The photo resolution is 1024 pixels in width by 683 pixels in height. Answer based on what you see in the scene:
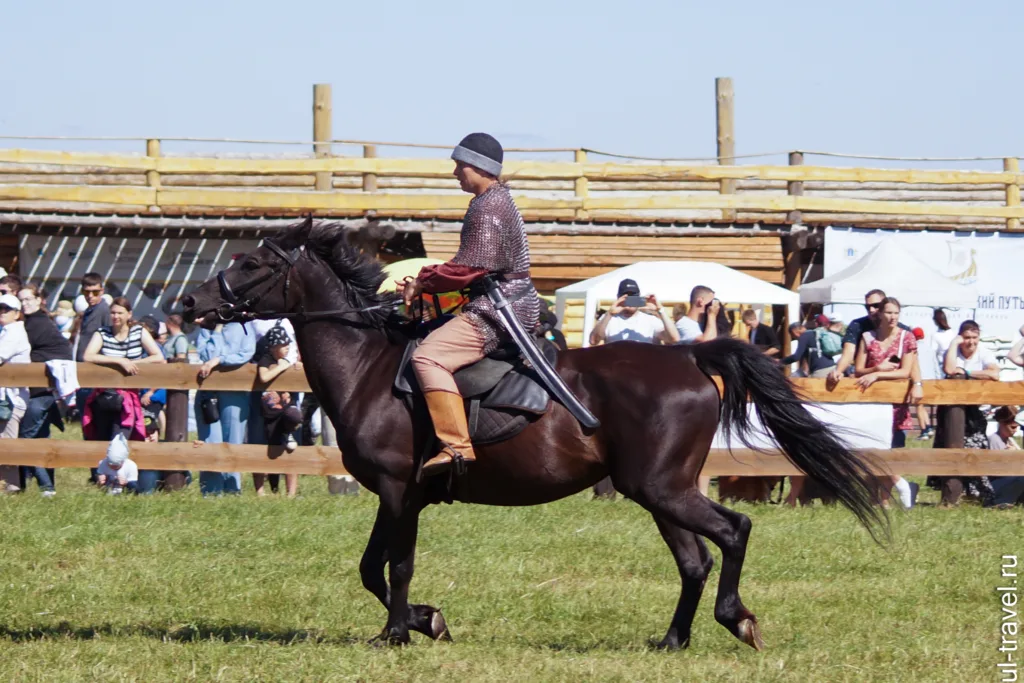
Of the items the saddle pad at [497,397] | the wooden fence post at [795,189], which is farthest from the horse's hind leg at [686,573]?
the wooden fence post at [795,189]

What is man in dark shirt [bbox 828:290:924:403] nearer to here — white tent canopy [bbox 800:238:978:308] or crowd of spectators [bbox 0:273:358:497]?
crowd of spectators [bbox 0:273:358:497]

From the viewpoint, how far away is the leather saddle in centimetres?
694

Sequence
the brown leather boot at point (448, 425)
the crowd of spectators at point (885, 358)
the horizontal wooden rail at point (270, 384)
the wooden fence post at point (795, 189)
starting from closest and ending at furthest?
the brown leather boot at point (448, 425), the horizontal wooden rail at point (270, 384), the crowd of spectators at point (885, 358), the wooden fence post at point (795, 189)

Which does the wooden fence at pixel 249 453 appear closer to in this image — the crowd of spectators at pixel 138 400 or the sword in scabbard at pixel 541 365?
the crowd of spectators at pixel 138 400

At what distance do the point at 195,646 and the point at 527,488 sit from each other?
1.84m

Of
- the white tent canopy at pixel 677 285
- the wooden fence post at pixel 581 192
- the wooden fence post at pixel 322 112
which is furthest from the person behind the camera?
the wooden fence post at pixel 322 112

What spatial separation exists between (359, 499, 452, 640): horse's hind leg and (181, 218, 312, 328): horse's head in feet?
4.20

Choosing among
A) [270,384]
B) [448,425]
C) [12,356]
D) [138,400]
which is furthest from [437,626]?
[12,356]

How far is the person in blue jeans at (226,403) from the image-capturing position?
12281 millimetres

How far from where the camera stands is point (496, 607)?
310 inches

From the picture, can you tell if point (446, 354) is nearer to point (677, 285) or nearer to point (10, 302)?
point (10, 302)

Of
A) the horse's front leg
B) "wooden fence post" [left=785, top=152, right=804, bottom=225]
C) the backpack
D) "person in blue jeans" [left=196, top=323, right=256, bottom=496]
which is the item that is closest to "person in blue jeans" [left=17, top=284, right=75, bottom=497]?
"person in blue jeans" [left=196, top=323, right=256, bottom=496]

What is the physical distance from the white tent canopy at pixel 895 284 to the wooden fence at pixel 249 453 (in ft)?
21.1

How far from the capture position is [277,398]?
1195 cm
